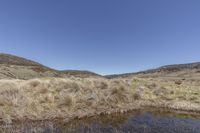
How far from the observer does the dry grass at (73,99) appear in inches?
741

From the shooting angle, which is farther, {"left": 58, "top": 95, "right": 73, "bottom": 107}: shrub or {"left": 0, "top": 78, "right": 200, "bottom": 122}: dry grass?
{"left": 58, "top": 95, "right": 73, "bottom": 107}: shrub

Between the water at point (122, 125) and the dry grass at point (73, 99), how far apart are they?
1.48 m

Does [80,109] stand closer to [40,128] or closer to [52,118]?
[52,118]

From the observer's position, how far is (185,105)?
27125mm

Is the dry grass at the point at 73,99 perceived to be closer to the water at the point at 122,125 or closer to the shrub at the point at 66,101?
the shrub at the point at 66,101

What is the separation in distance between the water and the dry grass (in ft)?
4.86

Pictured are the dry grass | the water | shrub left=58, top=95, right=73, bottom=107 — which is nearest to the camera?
the water

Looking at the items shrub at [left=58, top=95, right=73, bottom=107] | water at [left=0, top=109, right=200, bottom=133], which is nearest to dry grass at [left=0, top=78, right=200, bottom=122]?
shrub at [left=58, top=95, right=73, bottom=107]

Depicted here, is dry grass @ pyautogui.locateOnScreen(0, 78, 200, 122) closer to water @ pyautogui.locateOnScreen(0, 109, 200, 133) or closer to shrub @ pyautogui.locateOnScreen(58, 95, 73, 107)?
shrub @ pyautogui.locateOnScreen(58, 95, 73, 107)

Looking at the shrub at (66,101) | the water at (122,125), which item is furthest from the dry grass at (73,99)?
the water at (122,125)

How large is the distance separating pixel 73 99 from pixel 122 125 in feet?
21.2

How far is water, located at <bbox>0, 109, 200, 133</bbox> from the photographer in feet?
49.8

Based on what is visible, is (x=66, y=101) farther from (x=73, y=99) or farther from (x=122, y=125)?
(x=122, y=125)

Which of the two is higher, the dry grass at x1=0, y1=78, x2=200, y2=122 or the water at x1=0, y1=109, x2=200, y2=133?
the dry grass at x1=0, y1=78, x2=200, y2=122
